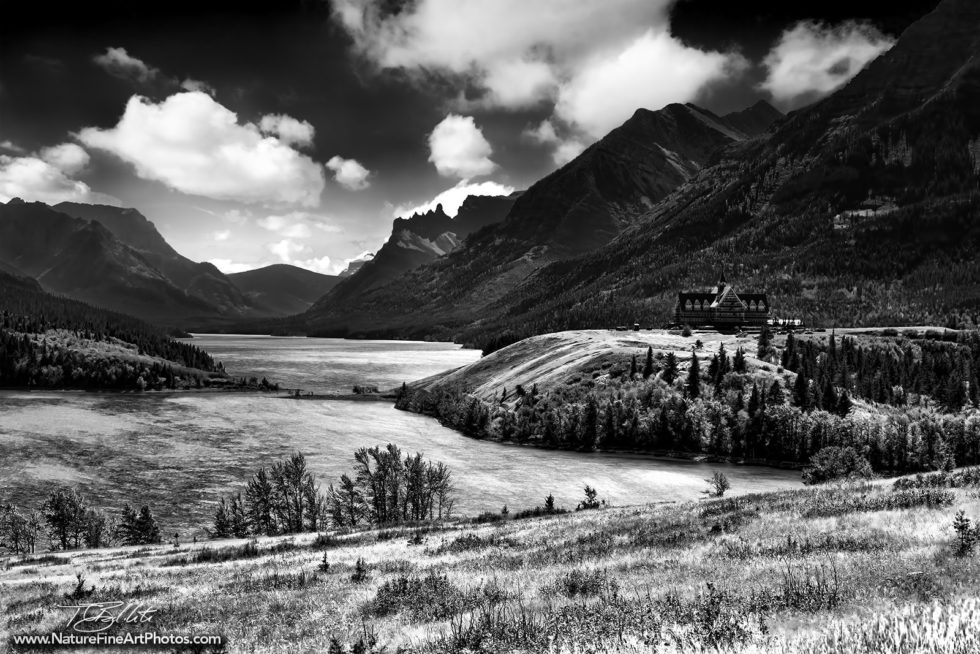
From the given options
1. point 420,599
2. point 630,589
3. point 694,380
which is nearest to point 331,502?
point 420,599

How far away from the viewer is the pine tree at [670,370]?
127831mm

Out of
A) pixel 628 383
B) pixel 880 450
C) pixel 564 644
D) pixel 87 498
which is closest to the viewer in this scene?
pixel 564 644

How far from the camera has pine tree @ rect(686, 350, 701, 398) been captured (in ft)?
400

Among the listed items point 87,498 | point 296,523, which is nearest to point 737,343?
point 296,523

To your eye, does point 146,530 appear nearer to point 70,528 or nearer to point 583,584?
point 70,528

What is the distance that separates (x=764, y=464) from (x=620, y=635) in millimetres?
108047

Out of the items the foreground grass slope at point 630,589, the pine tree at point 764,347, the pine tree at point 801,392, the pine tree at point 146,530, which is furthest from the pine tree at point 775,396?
the pine tree at point 146,530

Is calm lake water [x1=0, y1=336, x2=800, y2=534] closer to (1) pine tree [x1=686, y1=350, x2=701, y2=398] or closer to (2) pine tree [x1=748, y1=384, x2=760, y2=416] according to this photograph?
(2) pine tree [x1=748, y1=384, x2=760, y2=416]

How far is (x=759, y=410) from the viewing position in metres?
112

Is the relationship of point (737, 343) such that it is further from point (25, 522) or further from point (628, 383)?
point (25, 522)

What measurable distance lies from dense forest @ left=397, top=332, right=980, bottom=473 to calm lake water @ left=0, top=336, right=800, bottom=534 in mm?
6368

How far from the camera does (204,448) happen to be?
368 feet

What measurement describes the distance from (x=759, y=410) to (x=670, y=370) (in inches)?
873

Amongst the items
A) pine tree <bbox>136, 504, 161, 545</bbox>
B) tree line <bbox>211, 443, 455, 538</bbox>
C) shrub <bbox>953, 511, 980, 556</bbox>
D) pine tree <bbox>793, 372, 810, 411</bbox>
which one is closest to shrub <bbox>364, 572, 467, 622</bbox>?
shrub <bbox>953, 511, 980, 556</bbox>
